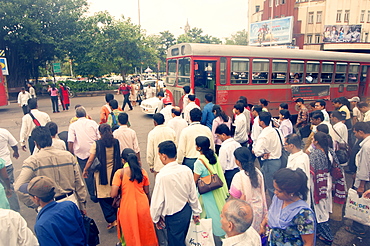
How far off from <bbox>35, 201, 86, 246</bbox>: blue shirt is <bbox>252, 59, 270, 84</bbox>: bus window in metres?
9.32

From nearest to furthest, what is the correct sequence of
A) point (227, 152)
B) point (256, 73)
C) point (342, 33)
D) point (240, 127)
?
point (227, 152)
point (240, 127)
point (256, 73)
point (342, 33)

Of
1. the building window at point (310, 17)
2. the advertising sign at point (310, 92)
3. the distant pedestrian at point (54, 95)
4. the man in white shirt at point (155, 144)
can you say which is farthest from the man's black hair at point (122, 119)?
the building window at point (310, 17)

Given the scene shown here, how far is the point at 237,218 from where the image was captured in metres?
1.96

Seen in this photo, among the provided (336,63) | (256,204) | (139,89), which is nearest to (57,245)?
(256,204)

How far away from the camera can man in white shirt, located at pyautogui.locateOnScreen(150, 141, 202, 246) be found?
2.81 meters

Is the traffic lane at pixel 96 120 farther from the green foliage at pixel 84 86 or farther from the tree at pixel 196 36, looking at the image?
the tree at pixel 196 36

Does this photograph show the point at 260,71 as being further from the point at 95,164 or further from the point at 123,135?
the point at 95,164

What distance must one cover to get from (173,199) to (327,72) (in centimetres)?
1224

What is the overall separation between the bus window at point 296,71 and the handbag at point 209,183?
959 cm

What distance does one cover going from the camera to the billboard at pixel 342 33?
105 ft

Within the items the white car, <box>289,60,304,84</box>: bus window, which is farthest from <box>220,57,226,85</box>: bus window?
the white car

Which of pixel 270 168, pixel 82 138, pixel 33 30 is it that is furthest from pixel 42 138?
pixel 33 30

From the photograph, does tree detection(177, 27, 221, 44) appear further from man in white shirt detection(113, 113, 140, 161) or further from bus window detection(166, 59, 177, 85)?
man in white shirt detection(113, 113, 140, 161)

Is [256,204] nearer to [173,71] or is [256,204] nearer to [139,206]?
[139,206]
